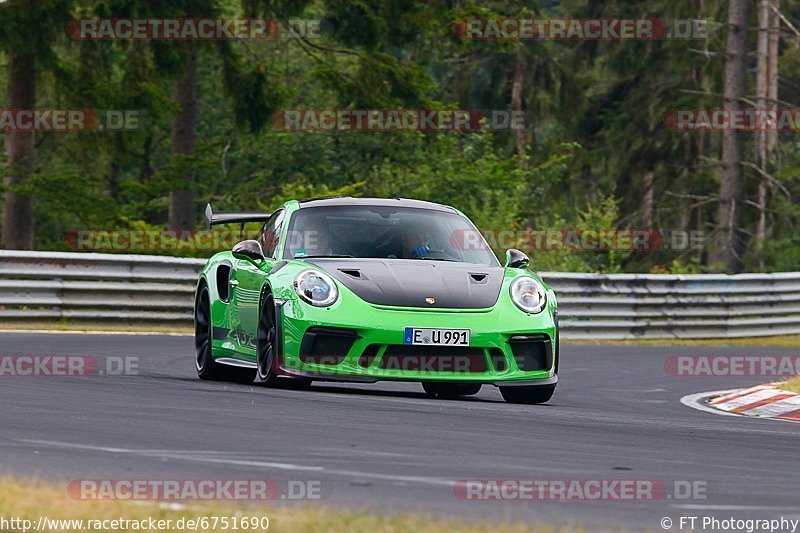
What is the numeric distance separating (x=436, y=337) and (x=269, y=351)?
1261 mm

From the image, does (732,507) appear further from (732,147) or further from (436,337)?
(732,147)

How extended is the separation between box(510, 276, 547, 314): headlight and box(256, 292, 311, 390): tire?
1541 millimetres

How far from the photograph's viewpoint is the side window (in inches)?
490

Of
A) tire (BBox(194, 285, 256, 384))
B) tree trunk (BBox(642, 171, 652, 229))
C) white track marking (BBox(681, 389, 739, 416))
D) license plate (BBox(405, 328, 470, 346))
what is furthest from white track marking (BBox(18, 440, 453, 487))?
tree trunk (BBox(642, 171, 652, 229))

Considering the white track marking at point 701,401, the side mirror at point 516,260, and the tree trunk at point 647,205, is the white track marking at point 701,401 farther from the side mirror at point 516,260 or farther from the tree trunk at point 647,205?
the tree trunk at point 647,205

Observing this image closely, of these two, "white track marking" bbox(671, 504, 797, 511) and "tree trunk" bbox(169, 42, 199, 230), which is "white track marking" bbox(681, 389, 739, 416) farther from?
"tree trunk" bbox(169, 42, 199, 230)

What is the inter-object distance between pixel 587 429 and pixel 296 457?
2.52 m

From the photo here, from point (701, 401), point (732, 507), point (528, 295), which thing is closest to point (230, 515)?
point (732, 507)

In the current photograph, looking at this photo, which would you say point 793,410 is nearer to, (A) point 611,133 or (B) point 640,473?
(B) point 640,473

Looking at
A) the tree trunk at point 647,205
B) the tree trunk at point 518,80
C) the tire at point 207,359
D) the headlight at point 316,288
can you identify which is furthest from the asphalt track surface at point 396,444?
the tree trunk at point 647,205

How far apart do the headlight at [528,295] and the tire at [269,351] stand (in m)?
Result: 1.54

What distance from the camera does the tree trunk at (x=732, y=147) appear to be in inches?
1302

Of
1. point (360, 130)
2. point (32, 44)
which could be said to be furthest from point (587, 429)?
point (360, 130)

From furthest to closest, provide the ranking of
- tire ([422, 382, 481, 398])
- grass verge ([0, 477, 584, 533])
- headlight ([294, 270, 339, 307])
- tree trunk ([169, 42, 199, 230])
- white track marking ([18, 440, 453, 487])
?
tree trunk ([169, 42, 199, 230])
tire ([422, 382, 481, 398])
headlight ([294, 270, 339, 307])
white track marking ([18, 440, 453, 487])
grass verge ([0, 477, 584, 533])
